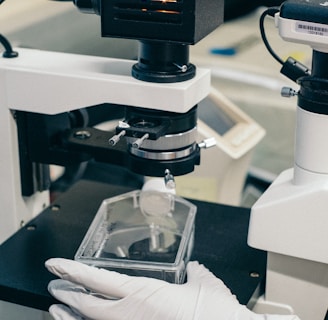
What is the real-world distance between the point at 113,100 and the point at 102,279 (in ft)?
0.93

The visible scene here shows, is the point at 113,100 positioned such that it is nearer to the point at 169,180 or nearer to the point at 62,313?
the point at 169,180

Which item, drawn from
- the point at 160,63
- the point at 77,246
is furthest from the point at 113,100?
the point at 77,246

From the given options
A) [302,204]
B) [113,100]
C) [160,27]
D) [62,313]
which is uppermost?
[160,27]

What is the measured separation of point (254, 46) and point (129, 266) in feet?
5.15

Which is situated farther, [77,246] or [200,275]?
[77,246]

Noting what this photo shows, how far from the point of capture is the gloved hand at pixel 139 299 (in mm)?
1013

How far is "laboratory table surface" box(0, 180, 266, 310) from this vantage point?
1.13 metres

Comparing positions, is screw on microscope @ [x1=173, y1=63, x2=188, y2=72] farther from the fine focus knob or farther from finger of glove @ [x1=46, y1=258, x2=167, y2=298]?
finger of glove @ [x1=46, y1=258, x2=167, y2=298]

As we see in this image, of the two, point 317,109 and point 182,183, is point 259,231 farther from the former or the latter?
point 182,183

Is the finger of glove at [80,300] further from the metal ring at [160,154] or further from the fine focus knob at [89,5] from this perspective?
the fine focus knob at [89,5]

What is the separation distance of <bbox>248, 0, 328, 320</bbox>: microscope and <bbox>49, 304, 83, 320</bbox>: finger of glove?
295mm

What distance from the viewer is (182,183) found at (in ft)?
5.54

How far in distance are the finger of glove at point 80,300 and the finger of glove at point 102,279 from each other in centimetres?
2

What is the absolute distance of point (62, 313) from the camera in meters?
1.08
